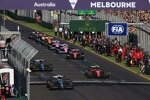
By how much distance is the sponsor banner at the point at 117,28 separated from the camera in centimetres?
4788

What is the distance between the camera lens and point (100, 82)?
164 ft

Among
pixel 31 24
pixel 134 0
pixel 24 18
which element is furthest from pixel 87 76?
pixel 24 18

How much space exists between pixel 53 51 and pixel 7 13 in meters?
61.6

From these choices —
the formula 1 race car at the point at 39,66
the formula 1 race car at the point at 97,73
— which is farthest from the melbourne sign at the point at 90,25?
the formula 1 race car at the point at 39,66

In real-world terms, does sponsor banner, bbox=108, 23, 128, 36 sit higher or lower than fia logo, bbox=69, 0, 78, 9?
lower

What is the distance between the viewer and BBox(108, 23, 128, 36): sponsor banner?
157 feet

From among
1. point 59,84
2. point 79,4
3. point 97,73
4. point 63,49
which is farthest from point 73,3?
point 63,49

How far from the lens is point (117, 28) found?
48.8m

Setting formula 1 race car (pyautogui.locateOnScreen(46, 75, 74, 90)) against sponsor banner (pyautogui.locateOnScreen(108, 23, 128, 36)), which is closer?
formula 1 race car (pyautogui.locateOnScreen(46, 75, 74, 90))

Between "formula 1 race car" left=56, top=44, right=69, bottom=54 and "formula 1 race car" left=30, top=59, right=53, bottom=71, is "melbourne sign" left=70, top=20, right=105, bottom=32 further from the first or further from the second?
"formula 1 race car" left=56, top=44, right=69, bottom=54

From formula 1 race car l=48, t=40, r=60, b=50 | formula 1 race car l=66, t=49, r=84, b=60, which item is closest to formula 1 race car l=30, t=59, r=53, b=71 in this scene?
formula 1 race car l=66, t=49, r=84, b=60

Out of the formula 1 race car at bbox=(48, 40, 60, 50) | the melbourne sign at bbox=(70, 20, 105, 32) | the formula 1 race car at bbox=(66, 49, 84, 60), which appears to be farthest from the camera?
the formula 1 race car at bbox=(48, 40, 60, 50)

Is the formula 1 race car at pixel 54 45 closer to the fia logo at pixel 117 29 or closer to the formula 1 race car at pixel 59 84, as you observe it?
the fia logo at pixel 117 29

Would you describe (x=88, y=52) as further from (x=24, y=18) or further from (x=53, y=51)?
(x=24, y=18)
